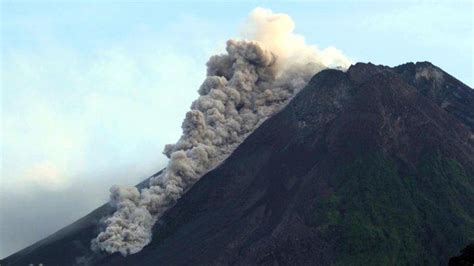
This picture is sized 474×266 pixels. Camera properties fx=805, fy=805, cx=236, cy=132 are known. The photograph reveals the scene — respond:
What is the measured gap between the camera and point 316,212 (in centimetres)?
11956

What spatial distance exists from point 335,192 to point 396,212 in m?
9.79

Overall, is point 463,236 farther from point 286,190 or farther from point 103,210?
point 103,210

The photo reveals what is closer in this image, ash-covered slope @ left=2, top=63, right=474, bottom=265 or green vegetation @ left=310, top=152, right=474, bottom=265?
green vegetation @ left=310, top=152, right=474, bottom=265

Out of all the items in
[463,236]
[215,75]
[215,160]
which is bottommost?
[463,236]

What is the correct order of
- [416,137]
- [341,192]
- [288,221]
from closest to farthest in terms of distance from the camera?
[288,221] < [341,192] < [416,137]

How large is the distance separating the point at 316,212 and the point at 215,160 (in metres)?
34.7

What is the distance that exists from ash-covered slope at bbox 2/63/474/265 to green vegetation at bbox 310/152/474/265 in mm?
173

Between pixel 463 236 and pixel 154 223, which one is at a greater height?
pixel 154 223

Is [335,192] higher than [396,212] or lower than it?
higher

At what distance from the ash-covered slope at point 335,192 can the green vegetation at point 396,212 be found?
0.17 m

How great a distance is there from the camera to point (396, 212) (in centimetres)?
12394

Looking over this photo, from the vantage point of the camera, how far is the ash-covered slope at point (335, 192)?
11562 centimetres

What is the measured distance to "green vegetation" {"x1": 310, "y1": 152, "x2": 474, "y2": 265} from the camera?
4530 inches

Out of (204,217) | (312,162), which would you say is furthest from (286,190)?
(204,217)
